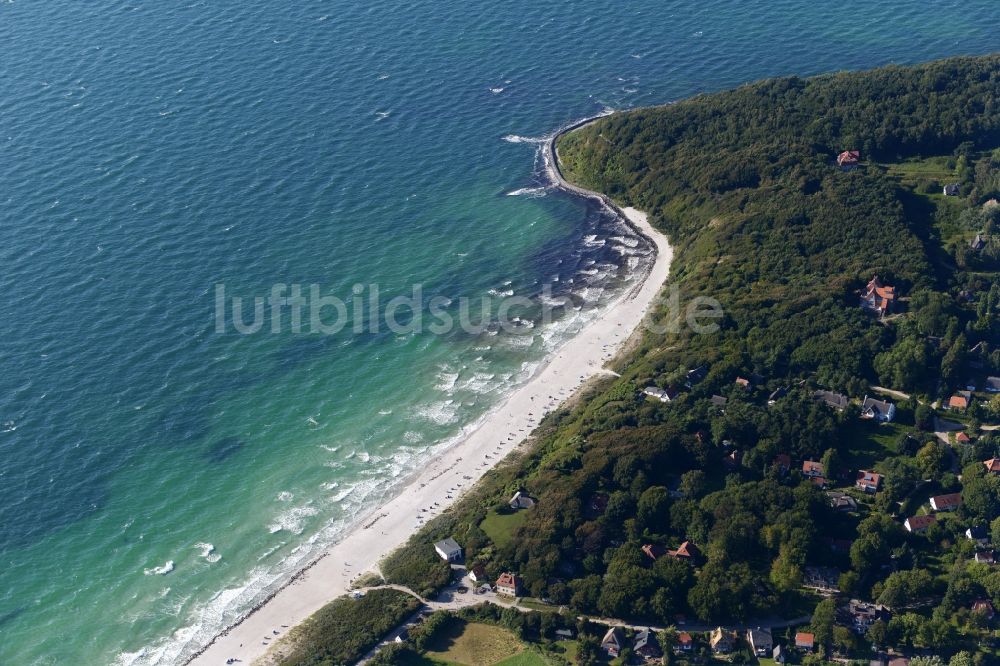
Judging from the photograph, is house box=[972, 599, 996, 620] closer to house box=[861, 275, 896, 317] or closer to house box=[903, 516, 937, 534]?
house box=[903, 516, 937, 534]

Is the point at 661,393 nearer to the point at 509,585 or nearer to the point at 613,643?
the point at 509,585

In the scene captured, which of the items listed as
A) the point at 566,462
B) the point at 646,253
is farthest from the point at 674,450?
the point at 646,253

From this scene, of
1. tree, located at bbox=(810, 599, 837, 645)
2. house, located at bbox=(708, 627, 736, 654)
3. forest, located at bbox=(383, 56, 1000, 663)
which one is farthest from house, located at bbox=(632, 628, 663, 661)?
tree, located at bbox=(810, 599, 837, 645)

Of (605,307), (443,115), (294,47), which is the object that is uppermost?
(294,47)

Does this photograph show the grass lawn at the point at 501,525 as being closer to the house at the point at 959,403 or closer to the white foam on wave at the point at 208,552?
the white foam on wave at the point at 208,552

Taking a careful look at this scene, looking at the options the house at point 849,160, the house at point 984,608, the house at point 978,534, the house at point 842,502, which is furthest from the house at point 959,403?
the house at point 849,160

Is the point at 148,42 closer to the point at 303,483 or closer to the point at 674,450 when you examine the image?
the point at 303,483
